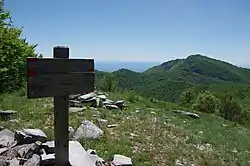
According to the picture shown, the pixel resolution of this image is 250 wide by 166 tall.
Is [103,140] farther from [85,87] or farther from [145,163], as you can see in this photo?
[85,87]

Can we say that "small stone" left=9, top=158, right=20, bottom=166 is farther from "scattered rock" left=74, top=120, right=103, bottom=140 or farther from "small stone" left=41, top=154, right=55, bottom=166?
"scattered rock" left=74, top=120, right=103, bottom=140

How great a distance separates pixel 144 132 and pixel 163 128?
1.28 metres

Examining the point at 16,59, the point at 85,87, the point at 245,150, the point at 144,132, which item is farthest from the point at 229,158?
the point at 16,59

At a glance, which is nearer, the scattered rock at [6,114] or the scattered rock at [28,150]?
the scattered rock at [28,150]

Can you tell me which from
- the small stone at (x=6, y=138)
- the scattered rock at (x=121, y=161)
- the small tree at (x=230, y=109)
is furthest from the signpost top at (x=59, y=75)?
the small tree at (x=230, y=109)

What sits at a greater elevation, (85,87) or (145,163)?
(85,87)

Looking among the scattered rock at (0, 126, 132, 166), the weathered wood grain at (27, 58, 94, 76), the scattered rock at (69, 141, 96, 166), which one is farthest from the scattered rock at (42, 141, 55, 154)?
the weathered wood grain at (27, 58, 94, 76)

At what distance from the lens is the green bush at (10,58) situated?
17297mm

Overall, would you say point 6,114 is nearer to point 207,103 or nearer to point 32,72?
point 32,72

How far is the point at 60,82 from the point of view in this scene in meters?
4.42

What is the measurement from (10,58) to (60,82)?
52.1 feet

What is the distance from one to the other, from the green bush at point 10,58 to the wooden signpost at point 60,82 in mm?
12875

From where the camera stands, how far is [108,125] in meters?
9.27

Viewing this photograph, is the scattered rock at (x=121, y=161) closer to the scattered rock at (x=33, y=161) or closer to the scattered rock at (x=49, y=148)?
the scattered rock at (x=49, y=148)
